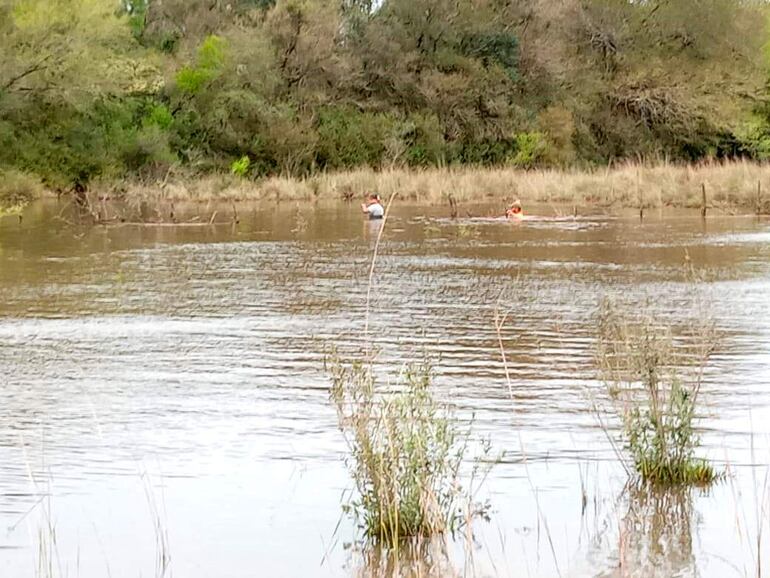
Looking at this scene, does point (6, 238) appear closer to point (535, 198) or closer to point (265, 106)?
point (535, 198)

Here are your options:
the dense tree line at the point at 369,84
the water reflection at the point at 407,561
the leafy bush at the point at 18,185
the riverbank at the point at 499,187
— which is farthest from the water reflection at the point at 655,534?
the dense tree line at the point at 369,84

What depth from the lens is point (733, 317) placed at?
15719 mm

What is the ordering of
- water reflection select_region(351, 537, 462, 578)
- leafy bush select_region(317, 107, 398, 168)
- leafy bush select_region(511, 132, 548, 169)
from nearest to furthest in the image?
water reflection select_region(351, 537, 462, 578) → leafy bush select_region(317, 107, 398, 168) → leafy bush select_region(511, 132, 548, 169)

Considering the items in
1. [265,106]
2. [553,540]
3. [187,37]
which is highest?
[187,37]

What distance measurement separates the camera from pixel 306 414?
1050 centimetres

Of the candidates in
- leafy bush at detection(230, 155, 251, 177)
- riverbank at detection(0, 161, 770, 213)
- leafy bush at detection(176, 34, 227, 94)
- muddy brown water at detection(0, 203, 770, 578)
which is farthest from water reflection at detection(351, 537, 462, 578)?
leafy bush at detection(176, 34, 227, 94)

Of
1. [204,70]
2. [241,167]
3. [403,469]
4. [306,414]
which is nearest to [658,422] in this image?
[403,469]

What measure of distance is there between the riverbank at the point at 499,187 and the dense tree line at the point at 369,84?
3.29 meters

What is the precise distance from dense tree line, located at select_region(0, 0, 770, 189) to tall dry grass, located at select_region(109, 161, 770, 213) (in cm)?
353

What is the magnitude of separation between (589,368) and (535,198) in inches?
1180

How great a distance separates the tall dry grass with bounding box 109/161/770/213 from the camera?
38.9 metres

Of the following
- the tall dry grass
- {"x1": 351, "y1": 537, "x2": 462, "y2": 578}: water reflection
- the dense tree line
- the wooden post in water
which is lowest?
{"x1": 351, "y1": 537, "x2": 462, "y2": 578}: water reflection

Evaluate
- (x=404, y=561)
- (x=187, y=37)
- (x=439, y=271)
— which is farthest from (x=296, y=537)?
(x=187, y=37)

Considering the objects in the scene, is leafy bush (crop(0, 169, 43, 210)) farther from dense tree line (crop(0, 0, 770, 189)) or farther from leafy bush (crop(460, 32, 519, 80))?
leafy bush (crop(460, 32, 519, 80))
